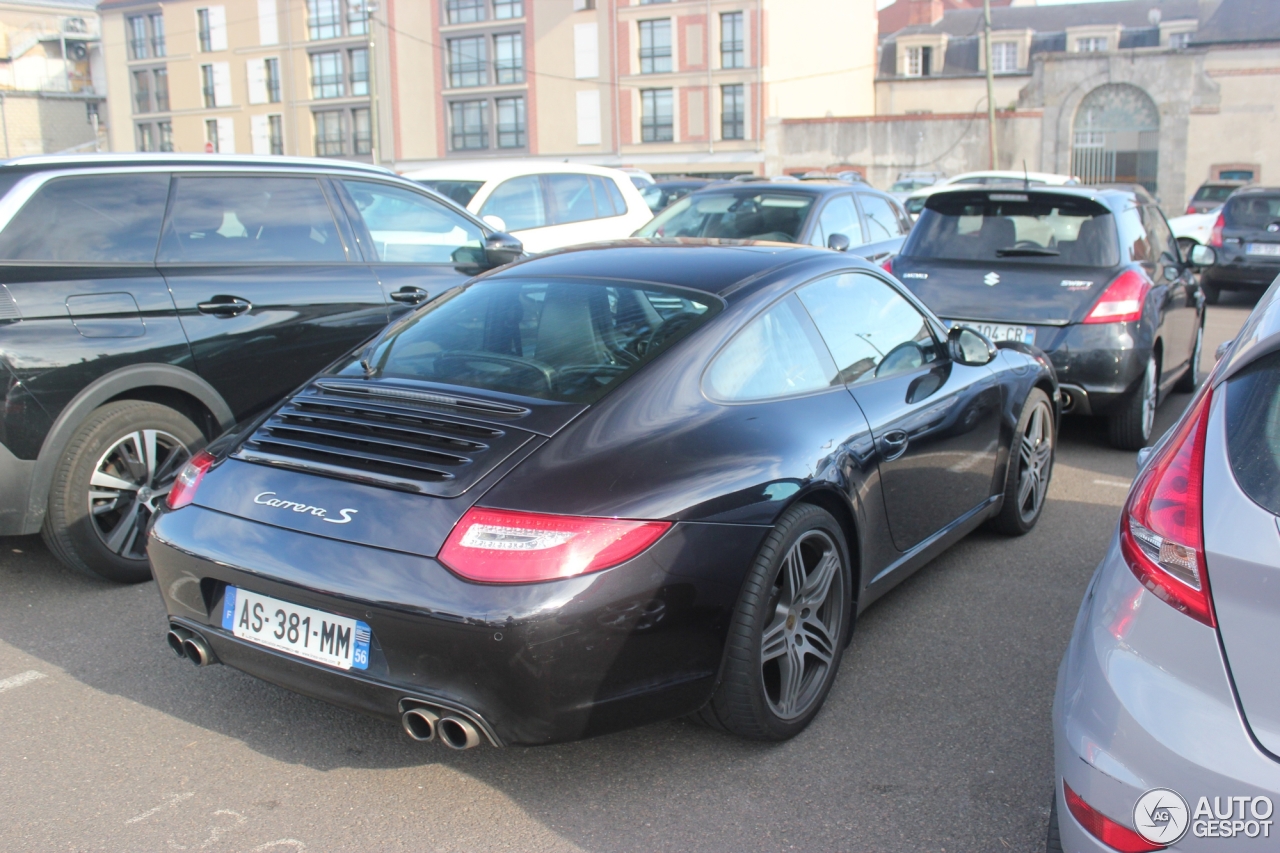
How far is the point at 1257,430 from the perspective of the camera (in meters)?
2.00

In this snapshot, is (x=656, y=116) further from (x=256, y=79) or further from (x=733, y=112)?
(x=256, y=79)

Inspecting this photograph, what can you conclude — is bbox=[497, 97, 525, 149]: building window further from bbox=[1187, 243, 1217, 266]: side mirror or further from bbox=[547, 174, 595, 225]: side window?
bbox=[1187, 243, 1217, 266]: side mirror

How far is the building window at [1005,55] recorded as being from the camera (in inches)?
2272

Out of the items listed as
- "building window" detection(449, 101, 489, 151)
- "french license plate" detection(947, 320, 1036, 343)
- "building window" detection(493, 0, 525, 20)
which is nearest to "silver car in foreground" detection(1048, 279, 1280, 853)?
"french license plate" detection(947, 320, 1036, 343)

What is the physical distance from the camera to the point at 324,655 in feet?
9.24

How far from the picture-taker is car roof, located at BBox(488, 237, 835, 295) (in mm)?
3721

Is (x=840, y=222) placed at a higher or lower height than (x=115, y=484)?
higher

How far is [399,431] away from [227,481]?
530 millimetres

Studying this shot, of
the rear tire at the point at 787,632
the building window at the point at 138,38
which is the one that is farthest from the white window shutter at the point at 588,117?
the rear tire at the point at 787,632

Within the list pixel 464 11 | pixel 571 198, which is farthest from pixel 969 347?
pixel 464 11

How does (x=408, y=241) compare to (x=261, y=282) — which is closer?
(x=261, y=282)

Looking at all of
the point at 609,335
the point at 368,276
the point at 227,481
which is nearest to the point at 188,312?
the point at 368,276

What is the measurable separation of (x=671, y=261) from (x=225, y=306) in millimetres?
2206

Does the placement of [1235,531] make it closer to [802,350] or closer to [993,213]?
[802,350]
